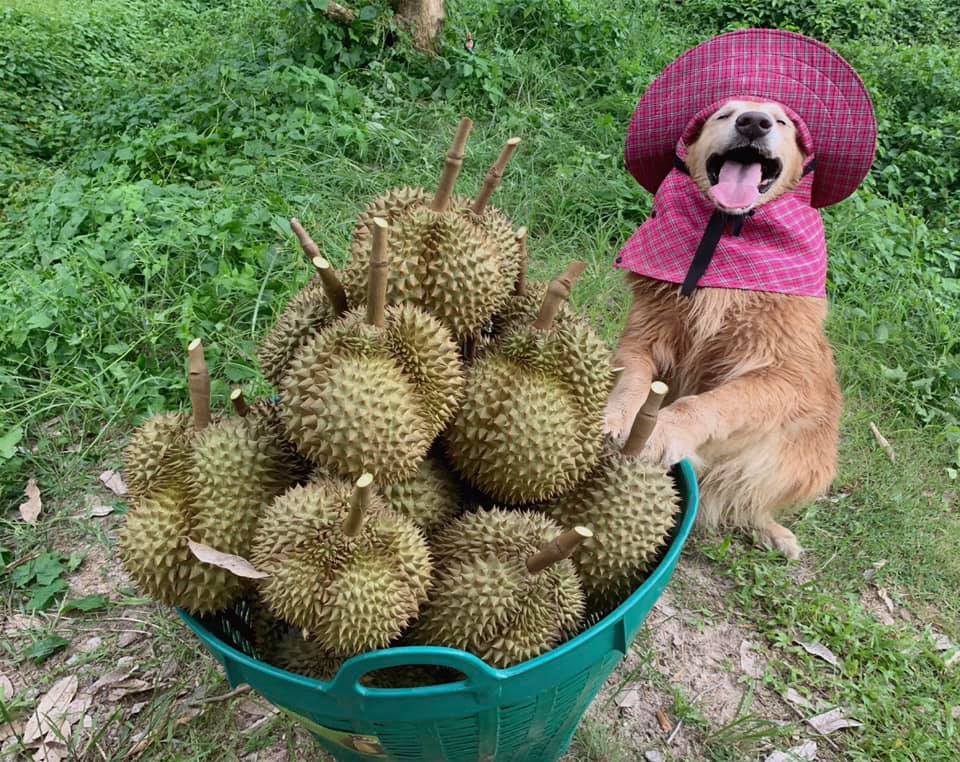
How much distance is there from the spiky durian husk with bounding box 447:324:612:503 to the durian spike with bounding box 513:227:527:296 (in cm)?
20

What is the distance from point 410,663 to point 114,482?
2008mm

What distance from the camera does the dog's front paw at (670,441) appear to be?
2152 millimetres

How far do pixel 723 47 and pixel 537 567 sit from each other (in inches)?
79.7

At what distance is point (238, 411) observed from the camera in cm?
155

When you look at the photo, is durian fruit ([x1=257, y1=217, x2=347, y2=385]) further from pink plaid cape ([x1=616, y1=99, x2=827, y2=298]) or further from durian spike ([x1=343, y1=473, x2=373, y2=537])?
pink plaid cape ([x1=616, y1=99, x2=827, y2=298])

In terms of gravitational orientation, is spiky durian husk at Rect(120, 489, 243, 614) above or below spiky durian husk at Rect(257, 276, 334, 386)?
below

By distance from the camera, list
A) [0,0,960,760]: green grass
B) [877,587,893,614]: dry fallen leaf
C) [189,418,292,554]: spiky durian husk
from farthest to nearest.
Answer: [877,587,893,614]: dry fallen leaf, [0,0,960,760]: green grass, [189,418,292,554]: spiky durian husk

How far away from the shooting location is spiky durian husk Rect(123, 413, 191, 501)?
143 centimetres

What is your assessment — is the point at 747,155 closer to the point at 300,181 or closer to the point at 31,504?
the point at 300,181

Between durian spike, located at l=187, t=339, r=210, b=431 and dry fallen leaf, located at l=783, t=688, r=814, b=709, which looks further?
dry fallen leaf, located at l=783, t=688, r=814, b=709

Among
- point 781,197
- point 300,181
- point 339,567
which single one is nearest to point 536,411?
point 339,567

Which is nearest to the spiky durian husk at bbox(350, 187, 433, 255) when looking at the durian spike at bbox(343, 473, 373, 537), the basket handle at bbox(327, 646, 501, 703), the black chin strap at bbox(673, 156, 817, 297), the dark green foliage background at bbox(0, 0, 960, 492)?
the durian spike at bbox(343, 473, 373, 537)

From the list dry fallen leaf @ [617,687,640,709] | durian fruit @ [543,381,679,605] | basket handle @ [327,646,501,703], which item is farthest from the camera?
dry fallen leaf @ [617,687,640,709]

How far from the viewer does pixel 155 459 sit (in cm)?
144
